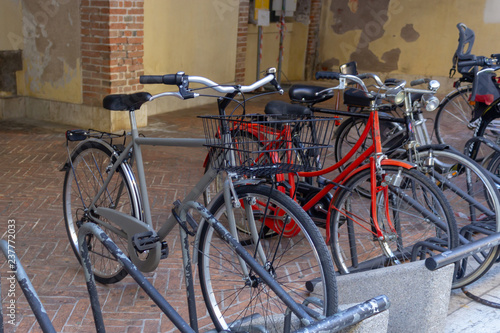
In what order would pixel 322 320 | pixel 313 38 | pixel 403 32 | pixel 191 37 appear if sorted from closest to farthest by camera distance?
pixel 322 320 < pixel 191 37 < pixel 403 32 < pixel 313 38

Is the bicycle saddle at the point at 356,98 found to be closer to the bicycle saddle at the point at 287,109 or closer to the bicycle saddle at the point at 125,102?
the bicycle saddle at the point at 287,109

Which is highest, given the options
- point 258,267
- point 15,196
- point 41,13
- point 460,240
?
point 41,13

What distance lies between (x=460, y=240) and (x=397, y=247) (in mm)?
391

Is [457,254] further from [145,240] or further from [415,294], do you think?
[145,240]

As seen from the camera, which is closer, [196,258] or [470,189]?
[196,258]

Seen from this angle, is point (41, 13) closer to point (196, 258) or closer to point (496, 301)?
point (196, 258)

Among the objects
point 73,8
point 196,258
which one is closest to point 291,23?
point 73,8

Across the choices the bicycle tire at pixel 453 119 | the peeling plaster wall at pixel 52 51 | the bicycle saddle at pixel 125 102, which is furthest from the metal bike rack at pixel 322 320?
the peeling plaster wall at pixel 52 51

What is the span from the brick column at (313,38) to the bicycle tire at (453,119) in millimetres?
5331

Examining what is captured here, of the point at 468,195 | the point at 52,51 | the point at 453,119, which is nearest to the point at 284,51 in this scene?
the point at 453,119

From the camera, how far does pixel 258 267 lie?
2299mm

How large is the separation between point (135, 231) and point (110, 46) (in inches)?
186

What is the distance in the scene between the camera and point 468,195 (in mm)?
3760

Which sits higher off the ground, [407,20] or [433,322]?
[407,20]
